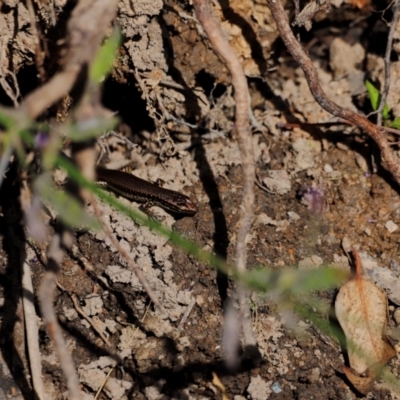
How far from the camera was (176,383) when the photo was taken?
330 centimetres

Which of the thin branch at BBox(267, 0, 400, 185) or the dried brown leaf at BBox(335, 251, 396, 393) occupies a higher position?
the thin branch at BBox(267, 0, 400, 185)

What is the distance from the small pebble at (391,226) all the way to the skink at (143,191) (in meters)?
1.24

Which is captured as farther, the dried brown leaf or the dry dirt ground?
the dry dirt ground

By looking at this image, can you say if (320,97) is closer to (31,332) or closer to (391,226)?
(391,226)

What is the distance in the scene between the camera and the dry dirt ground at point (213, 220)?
3330mm

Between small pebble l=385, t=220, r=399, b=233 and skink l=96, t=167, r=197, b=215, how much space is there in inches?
48.7

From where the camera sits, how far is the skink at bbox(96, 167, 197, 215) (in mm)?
3768

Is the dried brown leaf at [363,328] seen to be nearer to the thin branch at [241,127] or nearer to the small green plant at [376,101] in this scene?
the thin branch at [241,127]

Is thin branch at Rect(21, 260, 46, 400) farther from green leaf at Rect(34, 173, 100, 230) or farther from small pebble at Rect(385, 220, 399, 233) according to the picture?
small pebble at Rect(385, 220, 399, 233)

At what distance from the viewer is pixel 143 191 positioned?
157 inches

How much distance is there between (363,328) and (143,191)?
1695mm

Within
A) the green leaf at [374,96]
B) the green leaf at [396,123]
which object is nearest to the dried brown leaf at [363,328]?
the green leaf at [396,123]

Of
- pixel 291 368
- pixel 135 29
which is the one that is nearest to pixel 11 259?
pixel 135 29

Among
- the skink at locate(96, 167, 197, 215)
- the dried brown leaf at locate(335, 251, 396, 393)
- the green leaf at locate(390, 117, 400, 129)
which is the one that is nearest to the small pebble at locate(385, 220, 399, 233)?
the dried brown leaf at locate(335, 251, 396, 393)
